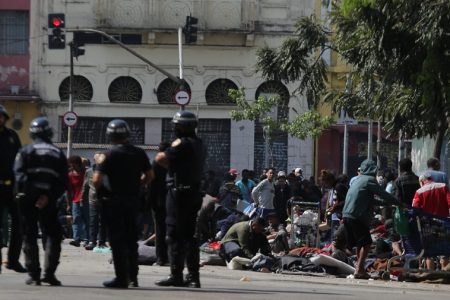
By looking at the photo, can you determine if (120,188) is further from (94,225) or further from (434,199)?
(94,225)

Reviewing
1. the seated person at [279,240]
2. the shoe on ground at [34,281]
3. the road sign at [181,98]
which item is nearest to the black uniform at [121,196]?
the shoe on ground at [34,281]

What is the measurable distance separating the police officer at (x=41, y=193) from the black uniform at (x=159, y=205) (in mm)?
Answer: 4035

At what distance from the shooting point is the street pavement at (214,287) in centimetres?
1209

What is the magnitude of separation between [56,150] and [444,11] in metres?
7.03

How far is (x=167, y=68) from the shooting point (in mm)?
51531

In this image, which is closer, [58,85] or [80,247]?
[80,247]

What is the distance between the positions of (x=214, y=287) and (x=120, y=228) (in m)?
1.83

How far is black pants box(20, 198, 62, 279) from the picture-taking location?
41.7 feet

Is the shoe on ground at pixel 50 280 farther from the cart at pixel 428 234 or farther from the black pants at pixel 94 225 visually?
the black pants at pixel 94 225

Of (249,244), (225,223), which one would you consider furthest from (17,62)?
(249,244)

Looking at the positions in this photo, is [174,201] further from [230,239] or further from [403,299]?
[230,239]

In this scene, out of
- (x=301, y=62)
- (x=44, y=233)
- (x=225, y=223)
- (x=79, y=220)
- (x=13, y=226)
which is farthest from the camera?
(x=301, y=62)

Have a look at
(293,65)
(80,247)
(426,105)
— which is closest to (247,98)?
(293,65)

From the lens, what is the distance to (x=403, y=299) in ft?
45.4
